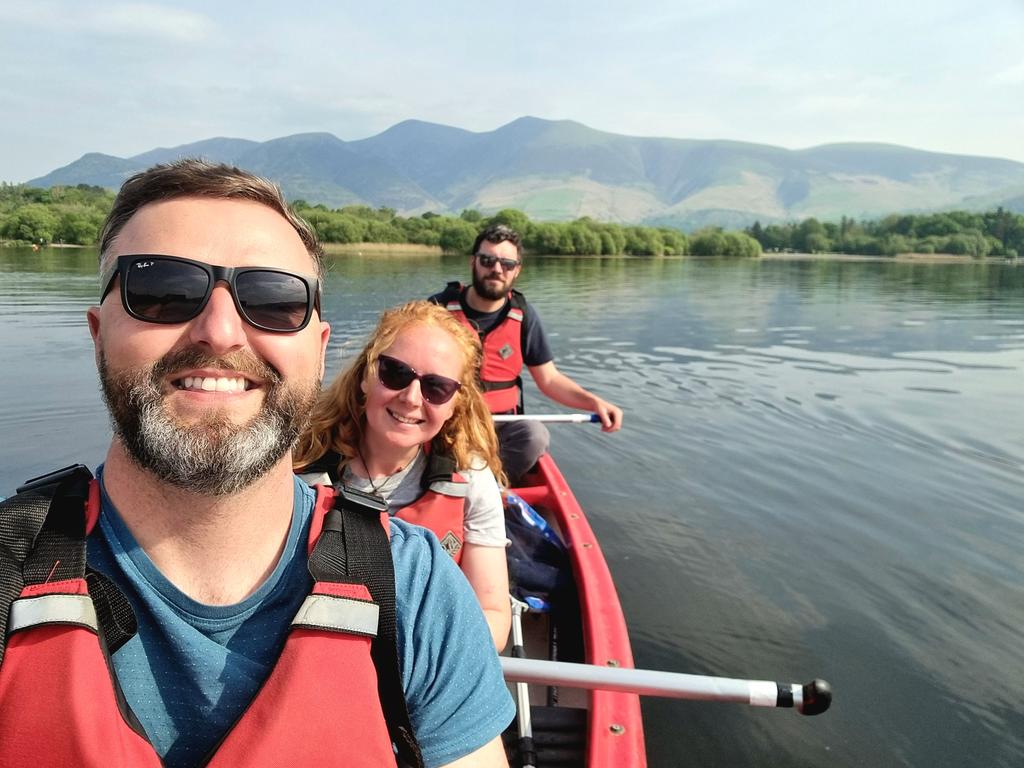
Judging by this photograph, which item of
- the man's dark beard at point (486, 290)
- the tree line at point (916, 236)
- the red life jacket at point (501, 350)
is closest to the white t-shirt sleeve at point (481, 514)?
the red life jacket at point (501, 350)

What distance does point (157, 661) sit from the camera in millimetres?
1312

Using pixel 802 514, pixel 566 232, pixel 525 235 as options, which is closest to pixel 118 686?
pixel 802 514

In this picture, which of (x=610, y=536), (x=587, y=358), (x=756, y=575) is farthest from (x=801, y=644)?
(x=587, y=358)

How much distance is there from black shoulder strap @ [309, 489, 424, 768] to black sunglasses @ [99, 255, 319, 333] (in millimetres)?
465

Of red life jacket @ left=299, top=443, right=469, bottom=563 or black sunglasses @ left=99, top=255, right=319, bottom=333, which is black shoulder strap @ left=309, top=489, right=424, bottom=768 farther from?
red life jacket @ left=299, top=443, right=469, bottom=563

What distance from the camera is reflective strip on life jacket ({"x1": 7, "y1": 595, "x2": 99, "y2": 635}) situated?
1.23 m

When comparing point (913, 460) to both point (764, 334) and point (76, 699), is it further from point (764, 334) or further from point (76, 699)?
point (764, 334)

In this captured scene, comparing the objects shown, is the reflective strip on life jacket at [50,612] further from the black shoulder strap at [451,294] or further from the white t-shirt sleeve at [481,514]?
the black shoulder strap at [451,294]

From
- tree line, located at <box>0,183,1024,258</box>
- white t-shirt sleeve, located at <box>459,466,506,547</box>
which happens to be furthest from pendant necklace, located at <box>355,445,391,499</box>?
tree line, located at <box>0,183,1024,258</box>

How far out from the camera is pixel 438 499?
291 cm

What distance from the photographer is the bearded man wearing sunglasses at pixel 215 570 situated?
125 cm

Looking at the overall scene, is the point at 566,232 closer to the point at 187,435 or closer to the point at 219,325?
the point at 219,325

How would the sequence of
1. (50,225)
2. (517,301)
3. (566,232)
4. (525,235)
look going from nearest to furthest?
(517,301) < (50,225) < (525,235) < (566,232)

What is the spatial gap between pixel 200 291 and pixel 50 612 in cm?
65
